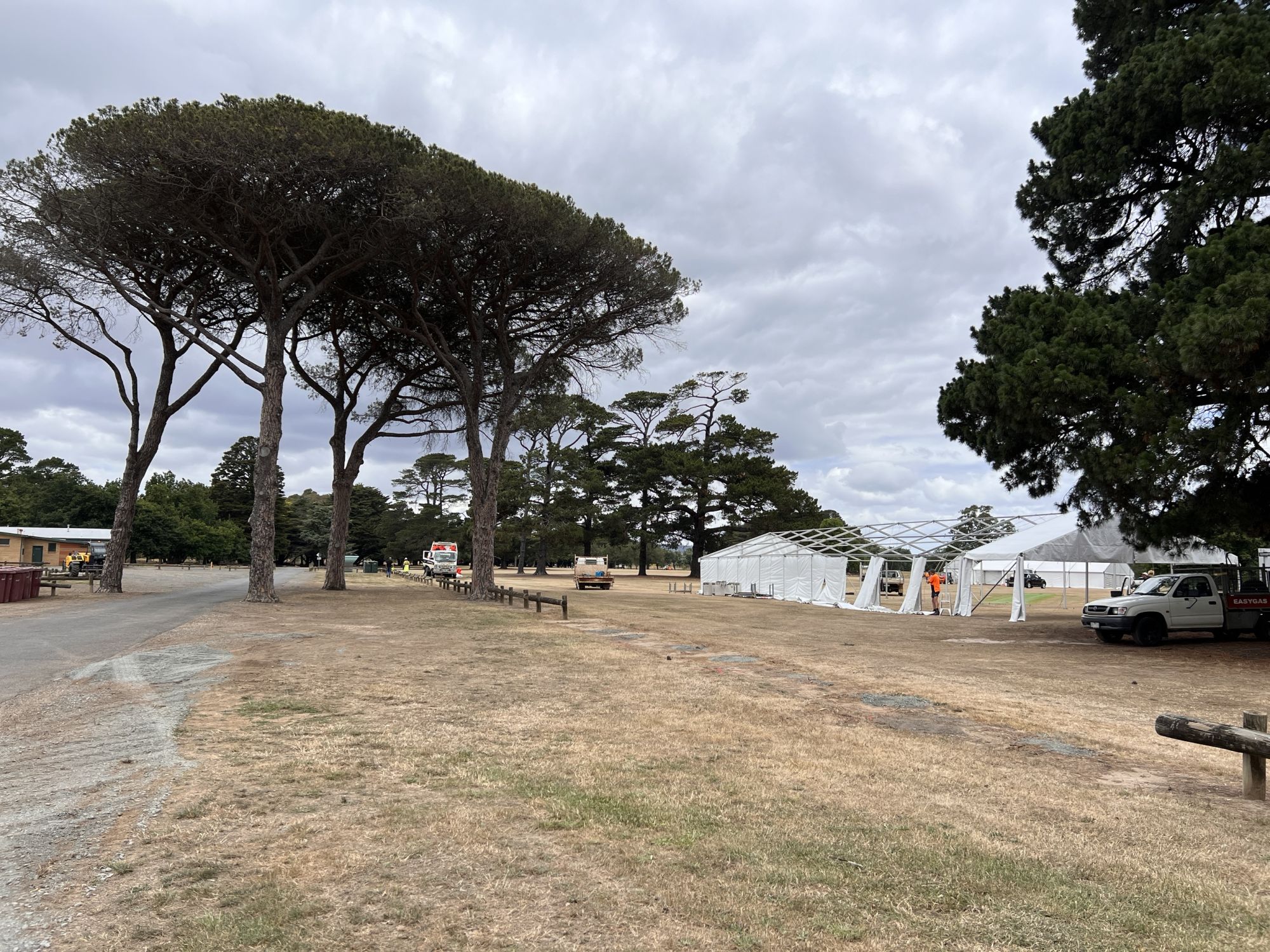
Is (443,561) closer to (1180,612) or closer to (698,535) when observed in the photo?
(698,535)

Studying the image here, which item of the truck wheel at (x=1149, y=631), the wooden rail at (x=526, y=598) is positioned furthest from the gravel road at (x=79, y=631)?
the truck wheel at (x=1149, y=631)

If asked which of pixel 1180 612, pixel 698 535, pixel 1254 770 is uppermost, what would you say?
pixel 698 535

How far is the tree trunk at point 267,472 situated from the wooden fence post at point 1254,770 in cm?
2362

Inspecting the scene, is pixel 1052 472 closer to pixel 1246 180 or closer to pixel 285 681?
pixel 1246 180

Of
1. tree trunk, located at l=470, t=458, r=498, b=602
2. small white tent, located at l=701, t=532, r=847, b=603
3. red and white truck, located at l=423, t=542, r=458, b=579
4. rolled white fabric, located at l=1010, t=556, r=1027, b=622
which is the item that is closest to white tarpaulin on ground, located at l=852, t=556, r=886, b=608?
small white tent, located at l=701, t=532, r=847, b=603

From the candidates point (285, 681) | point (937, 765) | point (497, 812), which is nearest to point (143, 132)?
point (285, 681)

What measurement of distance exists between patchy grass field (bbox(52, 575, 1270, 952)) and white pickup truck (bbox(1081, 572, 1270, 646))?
7661 millimetres

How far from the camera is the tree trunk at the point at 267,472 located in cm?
2358

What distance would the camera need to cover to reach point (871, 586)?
106 feet

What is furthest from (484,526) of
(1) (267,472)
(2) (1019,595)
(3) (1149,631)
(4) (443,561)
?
(4) (443,561)

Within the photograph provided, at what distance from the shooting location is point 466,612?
22.5m

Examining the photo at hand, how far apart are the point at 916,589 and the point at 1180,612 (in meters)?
12.2

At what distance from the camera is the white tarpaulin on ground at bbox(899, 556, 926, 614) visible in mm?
30312

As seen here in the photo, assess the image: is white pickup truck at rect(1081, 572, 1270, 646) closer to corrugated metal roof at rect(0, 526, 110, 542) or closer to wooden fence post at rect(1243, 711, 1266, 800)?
wooden fence post at rect(1243, 711, 1266, 800)
